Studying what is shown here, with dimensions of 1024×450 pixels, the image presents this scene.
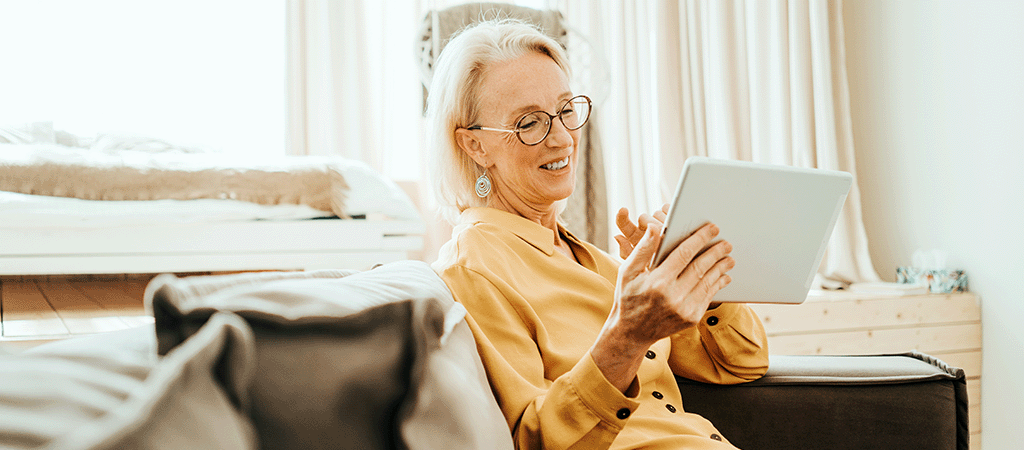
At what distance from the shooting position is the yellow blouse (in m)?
0.75

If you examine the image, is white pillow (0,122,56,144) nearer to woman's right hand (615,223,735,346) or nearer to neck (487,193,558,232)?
neck (487,193,558,232)

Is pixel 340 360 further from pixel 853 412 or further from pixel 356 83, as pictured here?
pixel 356 83

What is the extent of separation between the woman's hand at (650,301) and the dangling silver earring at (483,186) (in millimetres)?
409

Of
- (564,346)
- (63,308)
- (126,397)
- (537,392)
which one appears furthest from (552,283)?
(63,308)

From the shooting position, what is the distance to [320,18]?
3.33 metres

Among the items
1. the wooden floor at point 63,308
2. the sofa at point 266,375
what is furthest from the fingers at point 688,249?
the wooden floor at point 63,308

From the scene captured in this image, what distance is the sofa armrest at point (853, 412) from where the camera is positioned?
1.06 meters

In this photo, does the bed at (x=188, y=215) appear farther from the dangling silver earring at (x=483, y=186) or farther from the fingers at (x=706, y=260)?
the fingers at (x=706, y=260)

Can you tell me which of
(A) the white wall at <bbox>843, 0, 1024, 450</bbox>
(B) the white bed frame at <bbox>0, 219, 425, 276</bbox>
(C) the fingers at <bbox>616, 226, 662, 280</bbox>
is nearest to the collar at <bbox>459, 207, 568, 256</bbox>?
(C) the fingers at <bbox>616, 226, 662, 280</bbox>

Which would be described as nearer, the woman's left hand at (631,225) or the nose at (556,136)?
the woman's left hand at (631,225)

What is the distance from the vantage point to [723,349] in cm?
105

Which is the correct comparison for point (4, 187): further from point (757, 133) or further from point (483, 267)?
point (757, 133)

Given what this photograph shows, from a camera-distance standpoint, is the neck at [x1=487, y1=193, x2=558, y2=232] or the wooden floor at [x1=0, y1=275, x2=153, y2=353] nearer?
the neck at [x1=487, y1=193, x2=558, y2=232]

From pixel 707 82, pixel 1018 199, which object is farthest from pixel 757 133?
pixel 1018 199
